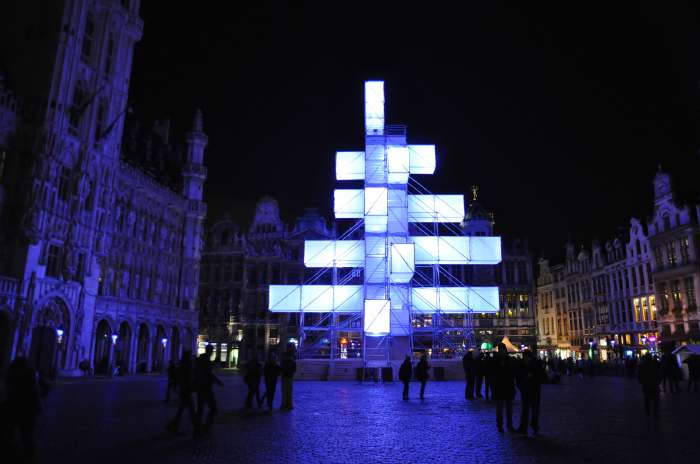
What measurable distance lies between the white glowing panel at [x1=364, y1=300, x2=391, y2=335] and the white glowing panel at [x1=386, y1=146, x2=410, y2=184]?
967 centimetres

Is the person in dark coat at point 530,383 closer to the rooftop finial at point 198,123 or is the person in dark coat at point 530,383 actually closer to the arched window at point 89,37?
the arched window at point 89,37

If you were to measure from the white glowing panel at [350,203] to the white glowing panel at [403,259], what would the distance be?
5.87 m

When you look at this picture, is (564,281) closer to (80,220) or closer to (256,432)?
(80,220)

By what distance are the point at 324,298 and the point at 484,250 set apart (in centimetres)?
1240

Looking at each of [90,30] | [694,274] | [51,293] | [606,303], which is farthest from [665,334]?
[90,30]

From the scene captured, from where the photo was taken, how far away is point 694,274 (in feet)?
150

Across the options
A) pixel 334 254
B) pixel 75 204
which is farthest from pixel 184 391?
pixel 75 204

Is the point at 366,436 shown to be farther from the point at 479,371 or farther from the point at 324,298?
the point at 324,298

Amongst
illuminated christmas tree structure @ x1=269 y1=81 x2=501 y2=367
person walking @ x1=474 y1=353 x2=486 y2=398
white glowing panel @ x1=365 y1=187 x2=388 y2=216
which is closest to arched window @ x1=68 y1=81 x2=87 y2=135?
illuminated christmas tree structure @ x1=269 y1=81 x2=501 y2=367

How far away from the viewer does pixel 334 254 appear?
39406 millimetres

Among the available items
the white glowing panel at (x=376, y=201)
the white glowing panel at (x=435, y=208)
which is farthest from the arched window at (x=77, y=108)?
the white glowing panel at (x=435, y=208)

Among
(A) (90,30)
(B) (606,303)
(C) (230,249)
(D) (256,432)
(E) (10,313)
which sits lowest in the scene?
(D) (256,432)

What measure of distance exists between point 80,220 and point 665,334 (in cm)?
4984

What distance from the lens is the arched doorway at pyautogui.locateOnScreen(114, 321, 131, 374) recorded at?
141 ft
